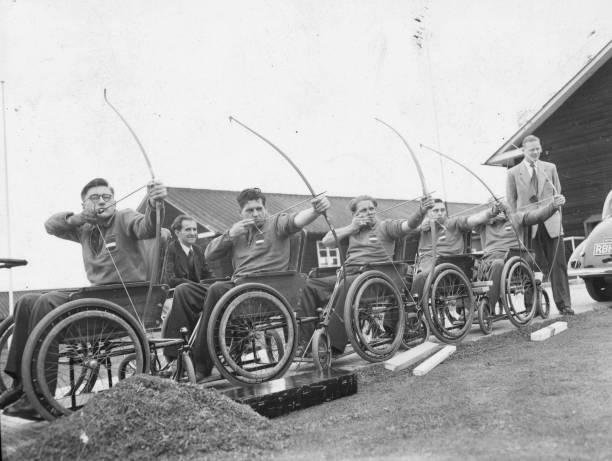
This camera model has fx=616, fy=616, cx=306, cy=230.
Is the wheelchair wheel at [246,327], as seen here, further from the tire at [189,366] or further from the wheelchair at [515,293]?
the wheelchair at [515,293]

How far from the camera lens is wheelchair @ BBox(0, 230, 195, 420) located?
261 centimetres

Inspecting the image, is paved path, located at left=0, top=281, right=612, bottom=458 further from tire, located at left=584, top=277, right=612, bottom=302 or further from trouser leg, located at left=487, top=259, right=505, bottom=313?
trouser leg, located at left=487, top=259, right=505, bottom=313

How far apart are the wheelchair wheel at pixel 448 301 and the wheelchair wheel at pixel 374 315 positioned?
1.15 ft

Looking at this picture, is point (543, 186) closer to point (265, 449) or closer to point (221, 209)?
point (265, 449)

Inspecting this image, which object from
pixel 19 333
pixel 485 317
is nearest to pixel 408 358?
pixel 485 317

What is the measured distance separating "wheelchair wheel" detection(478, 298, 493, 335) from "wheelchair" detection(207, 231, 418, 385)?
4.15 feet

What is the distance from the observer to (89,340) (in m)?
2.82

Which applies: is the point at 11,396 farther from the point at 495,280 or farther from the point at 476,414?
the point at 495,280

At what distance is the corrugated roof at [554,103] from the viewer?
44.1ft

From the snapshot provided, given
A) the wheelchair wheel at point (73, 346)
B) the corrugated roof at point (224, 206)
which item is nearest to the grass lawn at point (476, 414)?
the wheelchair wheel at point (73, 346)

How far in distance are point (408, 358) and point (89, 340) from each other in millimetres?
2023


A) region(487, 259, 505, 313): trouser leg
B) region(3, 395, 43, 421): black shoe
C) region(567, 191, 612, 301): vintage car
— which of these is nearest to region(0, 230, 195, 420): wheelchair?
region(3, 395, 43, 421): black shoe

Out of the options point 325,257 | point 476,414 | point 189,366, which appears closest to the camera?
point 476,414

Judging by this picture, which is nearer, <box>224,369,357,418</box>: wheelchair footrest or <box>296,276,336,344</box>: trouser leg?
<box>224,369,357,418</box>: wheelchair footrest
